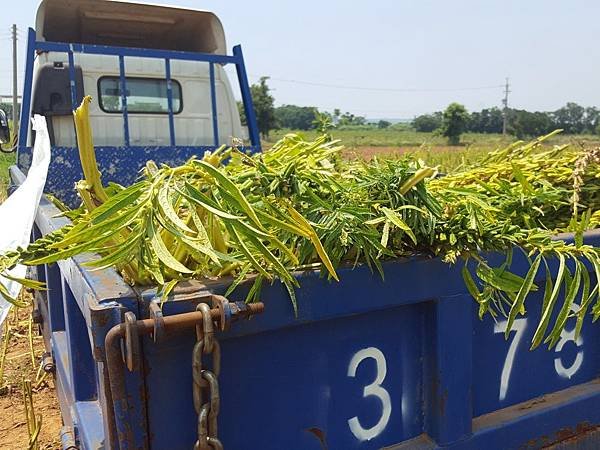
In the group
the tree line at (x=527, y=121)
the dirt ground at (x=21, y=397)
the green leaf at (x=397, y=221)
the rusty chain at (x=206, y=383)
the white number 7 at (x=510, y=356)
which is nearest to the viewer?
the rusty chain at (x=206, y=383)

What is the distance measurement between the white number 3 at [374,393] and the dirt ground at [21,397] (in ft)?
5.70

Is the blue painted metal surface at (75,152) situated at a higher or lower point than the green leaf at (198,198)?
higher

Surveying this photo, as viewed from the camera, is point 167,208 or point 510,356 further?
point 510,356

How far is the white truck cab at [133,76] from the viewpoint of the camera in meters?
4.08

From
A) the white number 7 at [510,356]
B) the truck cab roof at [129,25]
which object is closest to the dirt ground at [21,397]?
the white number 7 at [510,356]

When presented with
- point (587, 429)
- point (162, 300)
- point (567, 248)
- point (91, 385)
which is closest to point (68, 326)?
point (91, 385)

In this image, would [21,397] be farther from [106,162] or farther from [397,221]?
[397,221]

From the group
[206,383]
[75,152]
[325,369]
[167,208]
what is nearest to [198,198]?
[167,208]

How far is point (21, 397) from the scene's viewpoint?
11.0 ft

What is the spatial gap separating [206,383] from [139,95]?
3.80 m

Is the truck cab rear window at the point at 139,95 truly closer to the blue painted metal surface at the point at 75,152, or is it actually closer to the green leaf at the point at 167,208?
the blue painted metal surface at the point at 75,152

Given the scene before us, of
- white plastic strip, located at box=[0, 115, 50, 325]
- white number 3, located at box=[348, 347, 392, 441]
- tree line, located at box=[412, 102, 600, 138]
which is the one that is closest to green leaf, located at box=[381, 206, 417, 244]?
white number 3, located at box=[348, 347, 392, 441]

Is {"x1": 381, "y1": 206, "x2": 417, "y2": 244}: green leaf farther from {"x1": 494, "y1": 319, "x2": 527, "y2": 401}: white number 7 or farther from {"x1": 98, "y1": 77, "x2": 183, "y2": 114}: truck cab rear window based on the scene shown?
{"x1": 98, "y1": 77, "x2": 183, "y2": 114}: truck cab rear window

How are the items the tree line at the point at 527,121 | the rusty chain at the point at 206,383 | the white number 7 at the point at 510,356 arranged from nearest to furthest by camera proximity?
the rusty chain at the point at 206,383
the white number 7 at the point at 510,356
the tree line at the point at 527,121
